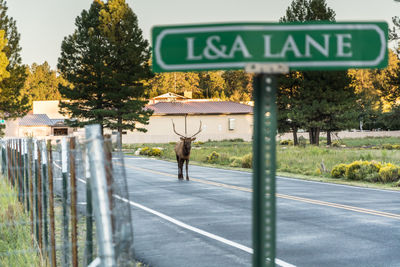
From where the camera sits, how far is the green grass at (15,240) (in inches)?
293

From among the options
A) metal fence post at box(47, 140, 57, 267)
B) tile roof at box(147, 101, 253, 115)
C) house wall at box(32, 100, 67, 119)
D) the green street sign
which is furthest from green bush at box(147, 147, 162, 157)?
house wall at box(32, 100, 67, 119)

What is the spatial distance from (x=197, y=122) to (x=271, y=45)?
75946 millimetres

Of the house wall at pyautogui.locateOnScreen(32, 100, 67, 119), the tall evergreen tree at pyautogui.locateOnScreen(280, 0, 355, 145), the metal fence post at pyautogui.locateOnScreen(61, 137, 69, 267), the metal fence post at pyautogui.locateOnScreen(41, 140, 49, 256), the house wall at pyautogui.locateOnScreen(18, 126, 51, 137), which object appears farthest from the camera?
the house wall at pyautogui.locateOnScreen(32, 100, 67, 119)

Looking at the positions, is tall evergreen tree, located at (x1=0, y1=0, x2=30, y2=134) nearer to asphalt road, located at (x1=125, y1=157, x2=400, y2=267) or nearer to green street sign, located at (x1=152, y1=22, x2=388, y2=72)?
asphalt road, located at (x1=125, y1=157, x2=400, y2=267)

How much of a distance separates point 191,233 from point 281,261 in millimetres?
2806

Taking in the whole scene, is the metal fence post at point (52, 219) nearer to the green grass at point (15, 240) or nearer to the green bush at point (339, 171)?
the green grass at point (15, 240)

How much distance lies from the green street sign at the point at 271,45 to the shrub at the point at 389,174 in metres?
20.2

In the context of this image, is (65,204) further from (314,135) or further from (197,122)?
(197,122)

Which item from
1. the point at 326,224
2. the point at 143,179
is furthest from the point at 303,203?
the point at 143,179

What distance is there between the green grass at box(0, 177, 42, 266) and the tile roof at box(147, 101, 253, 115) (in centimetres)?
6615

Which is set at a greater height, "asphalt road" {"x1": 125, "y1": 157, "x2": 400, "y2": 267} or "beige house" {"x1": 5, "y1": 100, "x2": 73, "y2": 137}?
"beige house" {"x1": 5, "y1": 100, "x2": 73, "y2": 137}

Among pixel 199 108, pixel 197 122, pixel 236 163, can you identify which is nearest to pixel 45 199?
pixel 236 163

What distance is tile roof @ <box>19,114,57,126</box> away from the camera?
83062mm

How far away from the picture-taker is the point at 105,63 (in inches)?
2283
